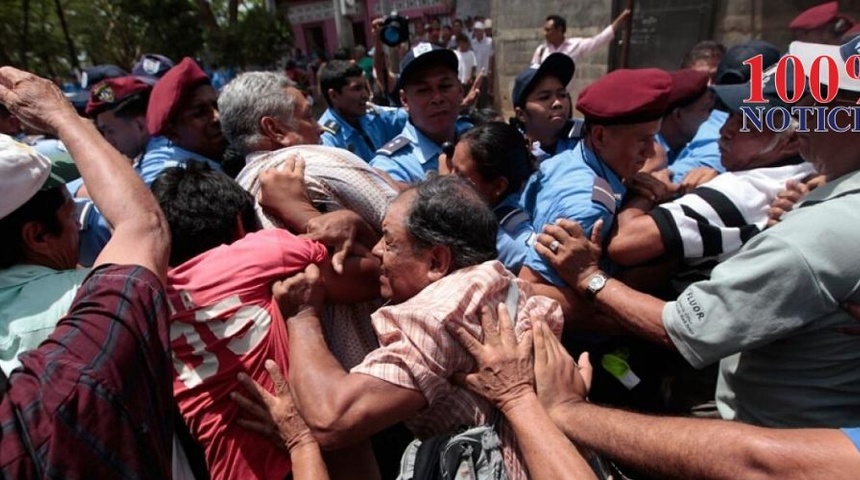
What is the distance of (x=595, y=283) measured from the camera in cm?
198

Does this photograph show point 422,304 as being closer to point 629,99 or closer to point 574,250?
point 574,250

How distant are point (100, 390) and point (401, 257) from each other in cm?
88

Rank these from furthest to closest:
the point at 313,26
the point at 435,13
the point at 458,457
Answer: the point at 313,26, the point at 435,13, the point at 458,457

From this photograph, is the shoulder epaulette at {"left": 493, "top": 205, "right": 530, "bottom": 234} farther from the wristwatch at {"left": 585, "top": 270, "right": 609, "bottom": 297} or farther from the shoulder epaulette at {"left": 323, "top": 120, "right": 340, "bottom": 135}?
the shoulder epaulette at {"left": 323, "top": 120, "right": 340, "bottom": 135}

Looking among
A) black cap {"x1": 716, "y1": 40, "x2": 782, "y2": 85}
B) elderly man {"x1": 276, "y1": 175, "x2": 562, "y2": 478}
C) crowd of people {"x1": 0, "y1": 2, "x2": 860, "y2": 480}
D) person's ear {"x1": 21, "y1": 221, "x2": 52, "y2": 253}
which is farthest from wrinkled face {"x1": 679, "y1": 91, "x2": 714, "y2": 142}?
A: person's ear {"x1": 21, "y1": 221, "x2": 52, "y2": 253}

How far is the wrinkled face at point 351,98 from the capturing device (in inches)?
173

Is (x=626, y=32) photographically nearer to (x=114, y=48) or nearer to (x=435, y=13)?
(x=435, y=13)

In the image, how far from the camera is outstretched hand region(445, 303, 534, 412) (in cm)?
145

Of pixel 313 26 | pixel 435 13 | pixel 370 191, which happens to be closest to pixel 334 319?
pixel 370 191

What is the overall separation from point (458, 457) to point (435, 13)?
18528 millimetres

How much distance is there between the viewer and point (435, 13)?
17906mm

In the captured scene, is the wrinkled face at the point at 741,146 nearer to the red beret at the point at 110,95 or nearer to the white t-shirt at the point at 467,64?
the red beret at the point at 110,95

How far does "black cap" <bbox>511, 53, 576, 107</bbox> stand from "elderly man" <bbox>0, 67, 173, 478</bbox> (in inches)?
98.7

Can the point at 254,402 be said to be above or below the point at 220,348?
below
